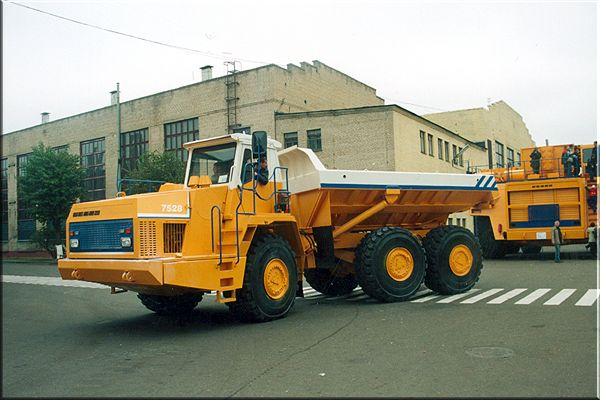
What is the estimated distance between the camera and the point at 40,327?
35.0 feet

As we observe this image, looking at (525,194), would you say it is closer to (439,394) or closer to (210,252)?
(210,252)

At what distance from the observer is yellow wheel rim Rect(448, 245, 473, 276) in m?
12.5

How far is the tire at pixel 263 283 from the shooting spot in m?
9.44

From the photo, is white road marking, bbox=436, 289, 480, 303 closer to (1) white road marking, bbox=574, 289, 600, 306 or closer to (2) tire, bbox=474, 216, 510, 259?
(1) white road marking, bbox=574, 289, 600, 306

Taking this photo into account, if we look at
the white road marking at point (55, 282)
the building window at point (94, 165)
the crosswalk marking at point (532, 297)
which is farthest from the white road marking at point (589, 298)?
the building window at point (94, 165)

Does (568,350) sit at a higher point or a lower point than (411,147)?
lower

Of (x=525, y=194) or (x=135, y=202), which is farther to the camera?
(x=525, y=194)

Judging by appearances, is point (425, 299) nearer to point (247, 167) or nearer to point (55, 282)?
point (247, 167)

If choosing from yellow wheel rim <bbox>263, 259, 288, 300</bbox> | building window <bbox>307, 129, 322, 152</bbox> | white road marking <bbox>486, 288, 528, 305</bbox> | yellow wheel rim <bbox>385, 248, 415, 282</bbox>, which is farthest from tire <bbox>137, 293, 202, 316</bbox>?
building window <bbox>307, 129, 322, 152</bbox>

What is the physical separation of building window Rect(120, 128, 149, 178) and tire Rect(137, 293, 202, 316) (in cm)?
3187

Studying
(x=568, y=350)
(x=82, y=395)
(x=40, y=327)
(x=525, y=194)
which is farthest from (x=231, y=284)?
(x=525, y=194)

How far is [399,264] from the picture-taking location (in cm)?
1157

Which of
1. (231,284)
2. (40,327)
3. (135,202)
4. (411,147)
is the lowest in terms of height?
(40,327)

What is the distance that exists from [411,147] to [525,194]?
1507 centimetres
